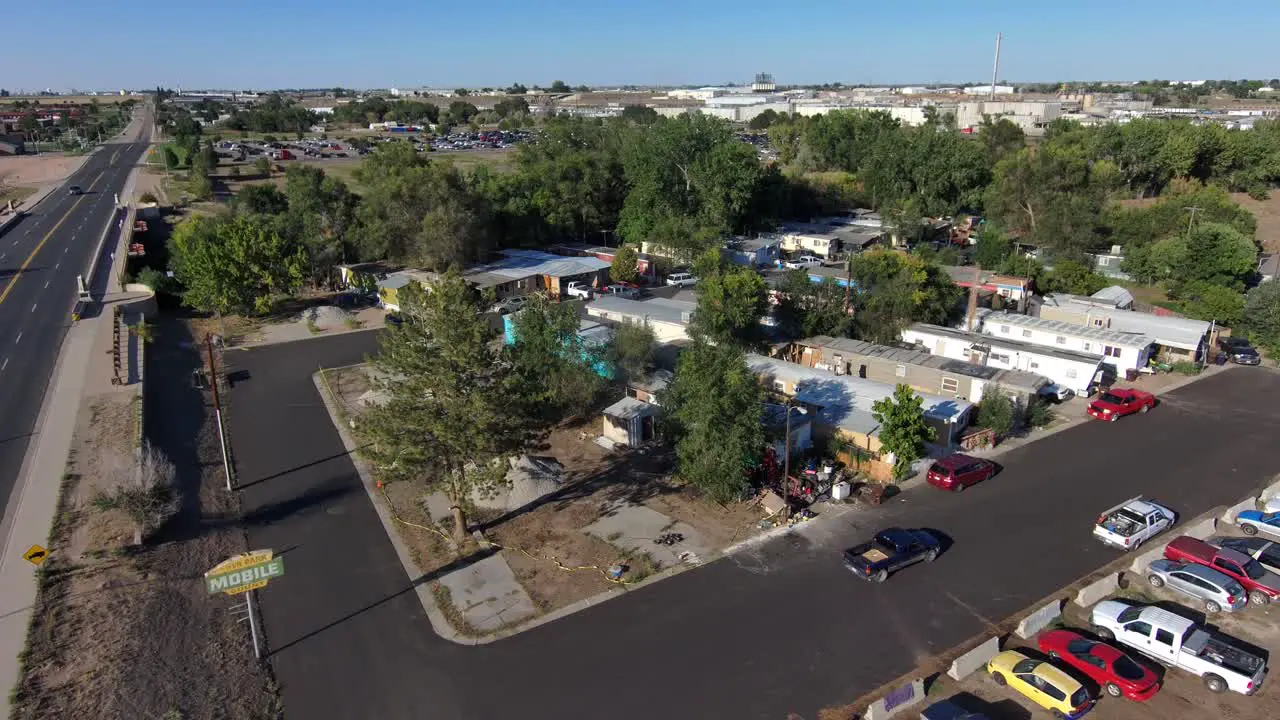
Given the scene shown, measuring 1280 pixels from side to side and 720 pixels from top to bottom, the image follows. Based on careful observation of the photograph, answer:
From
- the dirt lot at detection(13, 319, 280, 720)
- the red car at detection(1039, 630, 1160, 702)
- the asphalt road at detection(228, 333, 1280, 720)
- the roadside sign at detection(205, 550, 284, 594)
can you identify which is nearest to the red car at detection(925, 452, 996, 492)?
the asphalt road at detection(228, 333, 1280, 720)

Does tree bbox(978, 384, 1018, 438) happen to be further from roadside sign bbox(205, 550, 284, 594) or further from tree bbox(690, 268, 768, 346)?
roadside sign bbox(205, 550, 284, 594)

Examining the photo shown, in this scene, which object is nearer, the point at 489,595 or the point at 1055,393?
the point at 489,595

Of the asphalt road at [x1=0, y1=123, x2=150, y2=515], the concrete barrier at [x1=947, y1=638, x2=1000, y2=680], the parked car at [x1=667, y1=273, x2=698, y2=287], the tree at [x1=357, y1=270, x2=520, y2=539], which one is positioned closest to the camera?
the concrete barrier at [x1=947, y1=638, x2=1000, y2=680]

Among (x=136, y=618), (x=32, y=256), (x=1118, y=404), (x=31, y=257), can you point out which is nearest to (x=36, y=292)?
(x=31, y=257)

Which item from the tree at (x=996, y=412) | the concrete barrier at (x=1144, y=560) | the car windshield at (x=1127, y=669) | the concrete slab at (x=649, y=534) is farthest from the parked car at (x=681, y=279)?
the car windshield at (x=1127, y=669)

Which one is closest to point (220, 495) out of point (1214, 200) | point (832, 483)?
point (832, 483)

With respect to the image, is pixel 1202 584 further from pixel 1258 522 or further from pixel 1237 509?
pixel 1237 509

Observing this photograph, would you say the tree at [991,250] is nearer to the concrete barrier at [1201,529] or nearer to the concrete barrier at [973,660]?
the concrete barrier at [1201,529]
